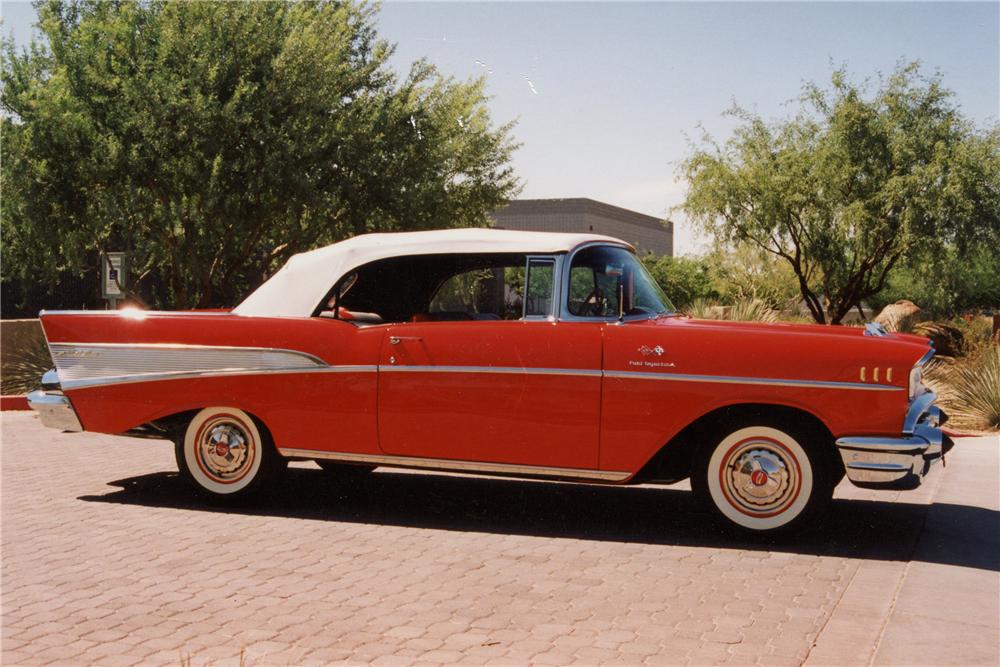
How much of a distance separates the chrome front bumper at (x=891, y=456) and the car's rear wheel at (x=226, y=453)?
383 centimetres

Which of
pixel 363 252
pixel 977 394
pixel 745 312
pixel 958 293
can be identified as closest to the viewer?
pixel 363 252

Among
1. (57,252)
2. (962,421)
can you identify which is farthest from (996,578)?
(57,252)

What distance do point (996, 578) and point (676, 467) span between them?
6.29 feet

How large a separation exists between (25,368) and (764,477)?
546 inches

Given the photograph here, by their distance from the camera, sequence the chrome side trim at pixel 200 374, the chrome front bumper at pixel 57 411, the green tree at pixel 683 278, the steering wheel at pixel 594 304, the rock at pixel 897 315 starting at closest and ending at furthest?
the steering wheel at pixel 594 304 → the chrome side trim at pixel 200 374 → the chrome front bumper at pixel 57 411 → the rock at pixel 897 315 → the green tree at pixel 683 278

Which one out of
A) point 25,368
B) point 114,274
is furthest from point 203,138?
point 25,368

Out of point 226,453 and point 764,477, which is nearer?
point 764,477

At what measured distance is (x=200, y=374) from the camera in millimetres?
→ 7020

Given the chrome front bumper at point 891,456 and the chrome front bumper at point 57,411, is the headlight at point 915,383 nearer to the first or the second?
the chrome front bumper at point 891,456

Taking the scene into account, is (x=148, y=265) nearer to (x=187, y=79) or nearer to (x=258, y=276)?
(x=258, y=276)

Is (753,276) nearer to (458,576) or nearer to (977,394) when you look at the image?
(977,394)

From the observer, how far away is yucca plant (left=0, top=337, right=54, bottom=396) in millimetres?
16062

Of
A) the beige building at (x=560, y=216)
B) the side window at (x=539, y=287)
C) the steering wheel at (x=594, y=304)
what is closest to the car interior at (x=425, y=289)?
the side window at (x=539, y=287)

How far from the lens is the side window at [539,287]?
6430 millimetres
